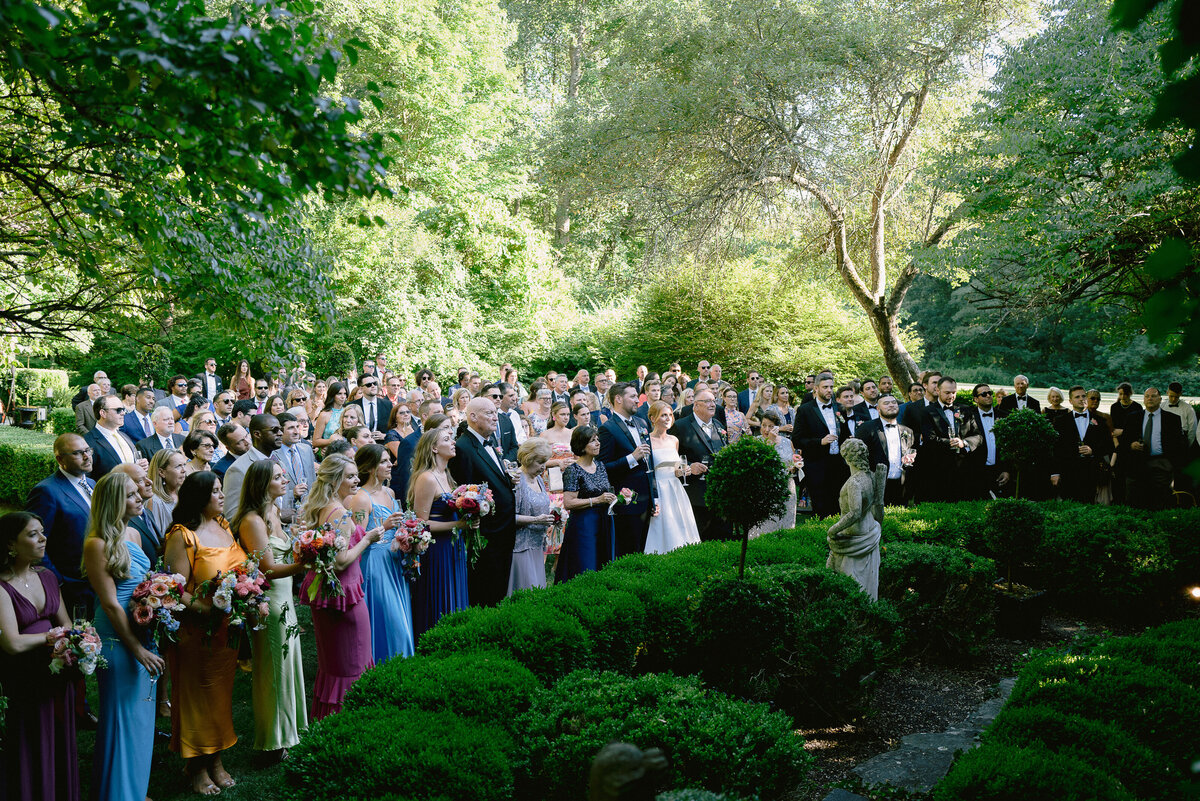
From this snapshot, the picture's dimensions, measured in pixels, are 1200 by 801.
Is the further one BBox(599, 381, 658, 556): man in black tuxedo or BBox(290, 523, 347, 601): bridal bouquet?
BBox(599, 381, 658, 556): man in black tuxedo

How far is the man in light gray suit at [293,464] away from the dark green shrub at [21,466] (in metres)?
7.49

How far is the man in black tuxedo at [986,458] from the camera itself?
11.9m

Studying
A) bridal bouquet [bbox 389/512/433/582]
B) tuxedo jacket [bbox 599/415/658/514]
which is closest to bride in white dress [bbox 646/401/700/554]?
tuxedo jacket [bbox 599/415/658/514]

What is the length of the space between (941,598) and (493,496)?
13.9 feet

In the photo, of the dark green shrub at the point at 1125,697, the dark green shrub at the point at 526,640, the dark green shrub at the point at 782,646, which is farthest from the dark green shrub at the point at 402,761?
the dark green shrub at the point at 1125,697

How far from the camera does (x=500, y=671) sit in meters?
4.79

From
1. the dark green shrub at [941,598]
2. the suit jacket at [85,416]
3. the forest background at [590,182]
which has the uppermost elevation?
the forest background at [590,182]

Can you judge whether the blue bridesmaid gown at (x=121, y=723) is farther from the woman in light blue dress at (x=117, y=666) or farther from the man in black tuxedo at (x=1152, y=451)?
the man in black tuxedo at (x=1152, y=451)

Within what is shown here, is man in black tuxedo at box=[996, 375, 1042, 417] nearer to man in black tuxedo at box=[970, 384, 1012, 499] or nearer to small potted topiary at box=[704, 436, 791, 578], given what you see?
man in black tuxedo at box=[970, 384, 1012, 499]

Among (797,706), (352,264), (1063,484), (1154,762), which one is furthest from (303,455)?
(352,264)

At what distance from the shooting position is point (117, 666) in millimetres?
4895

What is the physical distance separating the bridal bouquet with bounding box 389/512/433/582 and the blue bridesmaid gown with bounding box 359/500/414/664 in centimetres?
8

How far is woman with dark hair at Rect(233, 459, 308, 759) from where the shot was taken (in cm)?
560

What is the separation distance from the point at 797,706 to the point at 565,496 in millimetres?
2964
